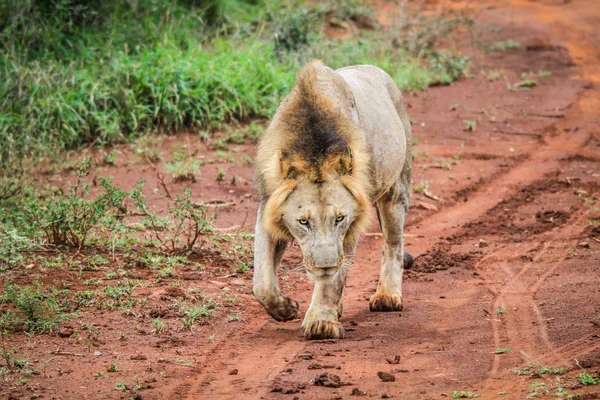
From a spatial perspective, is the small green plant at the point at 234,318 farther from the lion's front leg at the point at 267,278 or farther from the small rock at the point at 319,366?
the small rock at the point at 319,366

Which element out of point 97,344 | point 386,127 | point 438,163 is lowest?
point 438,163

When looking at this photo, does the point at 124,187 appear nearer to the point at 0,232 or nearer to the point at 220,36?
the point at 0,232

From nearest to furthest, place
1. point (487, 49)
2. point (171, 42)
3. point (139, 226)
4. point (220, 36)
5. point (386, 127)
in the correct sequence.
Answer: point (386, 127)
point (139, 226)
point (171, 42)
point (220, 36)
point (487, 49)

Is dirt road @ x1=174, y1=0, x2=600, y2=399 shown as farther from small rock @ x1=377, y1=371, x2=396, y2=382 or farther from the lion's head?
the lion's head

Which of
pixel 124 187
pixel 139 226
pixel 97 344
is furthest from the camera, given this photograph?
pixel 124 187

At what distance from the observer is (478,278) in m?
7.73

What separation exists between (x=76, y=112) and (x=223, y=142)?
5.86 feet

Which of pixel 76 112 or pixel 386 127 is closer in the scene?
pixel 386 127

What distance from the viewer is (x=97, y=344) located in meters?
5.74

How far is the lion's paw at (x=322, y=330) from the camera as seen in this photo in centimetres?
587

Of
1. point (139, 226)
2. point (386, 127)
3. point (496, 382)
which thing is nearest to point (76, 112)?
point (139, 226)

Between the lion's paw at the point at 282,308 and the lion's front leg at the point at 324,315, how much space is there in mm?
164

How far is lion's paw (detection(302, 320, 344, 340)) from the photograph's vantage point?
587cm

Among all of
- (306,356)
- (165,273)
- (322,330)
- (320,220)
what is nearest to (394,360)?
(306,356)
